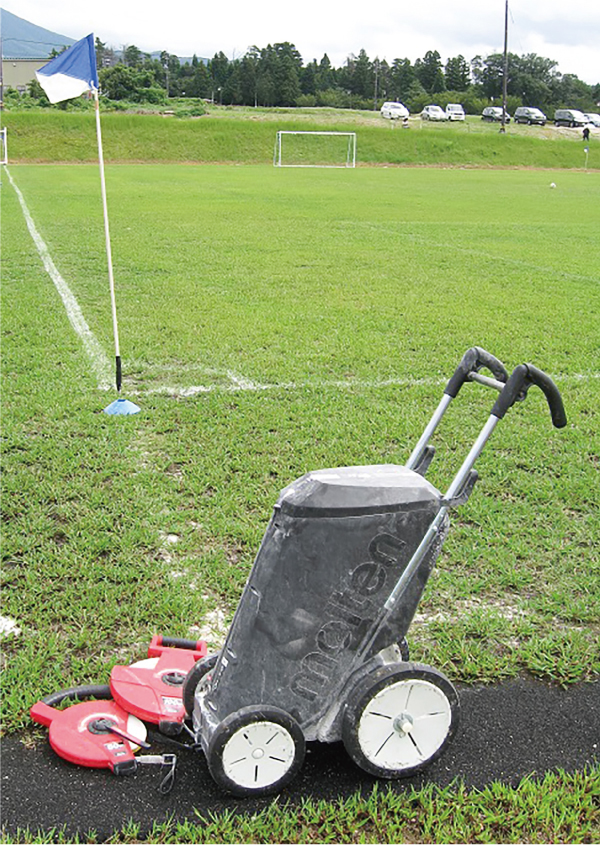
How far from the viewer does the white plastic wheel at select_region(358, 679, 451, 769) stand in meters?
2.23

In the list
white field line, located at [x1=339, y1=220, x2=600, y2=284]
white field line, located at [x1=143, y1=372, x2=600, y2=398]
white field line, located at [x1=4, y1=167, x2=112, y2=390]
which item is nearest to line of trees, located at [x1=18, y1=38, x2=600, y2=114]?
white field line, located at [x1=339, y1=220, x2=600, y2=284]

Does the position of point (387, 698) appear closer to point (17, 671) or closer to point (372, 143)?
point (17, 671)

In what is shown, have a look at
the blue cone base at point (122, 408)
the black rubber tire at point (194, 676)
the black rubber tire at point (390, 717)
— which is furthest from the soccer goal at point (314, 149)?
the black rubber tire at point (390, 717)

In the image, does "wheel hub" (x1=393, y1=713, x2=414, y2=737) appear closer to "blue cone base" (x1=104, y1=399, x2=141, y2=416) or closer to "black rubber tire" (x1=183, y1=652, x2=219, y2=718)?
"black rubber tire" (x1=183, y1=652, x2=219, y2=718)

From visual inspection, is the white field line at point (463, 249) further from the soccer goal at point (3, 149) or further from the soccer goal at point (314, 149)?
the soccer goal at point (314, 149)

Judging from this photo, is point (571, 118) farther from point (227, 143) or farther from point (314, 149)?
point (227, 143)

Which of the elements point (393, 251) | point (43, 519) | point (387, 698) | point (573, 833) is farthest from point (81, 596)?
point (393, 251)

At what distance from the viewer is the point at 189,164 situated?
1647 inches

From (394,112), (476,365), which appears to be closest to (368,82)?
(394,112)

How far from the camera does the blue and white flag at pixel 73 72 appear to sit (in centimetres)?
494

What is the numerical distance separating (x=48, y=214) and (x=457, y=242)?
8623 millimetres

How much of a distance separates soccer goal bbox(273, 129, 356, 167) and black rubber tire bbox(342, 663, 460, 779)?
43867 mm

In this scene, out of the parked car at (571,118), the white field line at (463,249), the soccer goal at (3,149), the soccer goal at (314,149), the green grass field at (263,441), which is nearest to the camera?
the green grass field at (263,441)

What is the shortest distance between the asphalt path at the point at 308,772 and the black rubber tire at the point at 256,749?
62 millimetres
